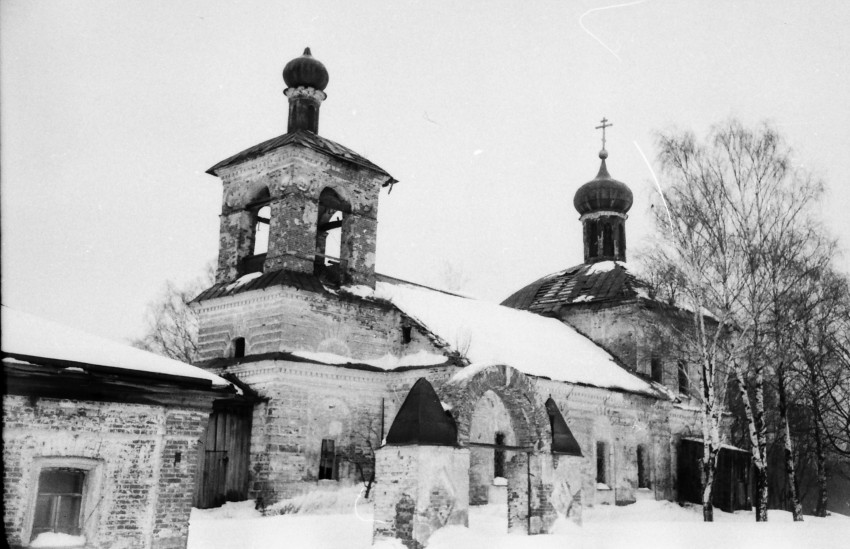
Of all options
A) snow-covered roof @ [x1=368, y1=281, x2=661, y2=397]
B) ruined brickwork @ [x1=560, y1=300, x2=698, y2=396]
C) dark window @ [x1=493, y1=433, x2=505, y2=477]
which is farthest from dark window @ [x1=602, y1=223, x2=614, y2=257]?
dark window @ [x1=493, y1=433, x2=505, y2=477]

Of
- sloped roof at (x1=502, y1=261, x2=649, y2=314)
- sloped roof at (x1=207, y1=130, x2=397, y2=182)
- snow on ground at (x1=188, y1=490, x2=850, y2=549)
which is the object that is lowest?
snow on ground at (x1=188, y1=490, x2=850, y2=549)

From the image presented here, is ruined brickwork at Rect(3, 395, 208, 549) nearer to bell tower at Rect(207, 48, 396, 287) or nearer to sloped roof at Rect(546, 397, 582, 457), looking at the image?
sloped roof at Rect(546, 397, 582, 457)

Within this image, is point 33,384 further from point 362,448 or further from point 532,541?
point 362,448

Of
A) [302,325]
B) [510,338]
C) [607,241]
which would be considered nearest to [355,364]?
[302,325]

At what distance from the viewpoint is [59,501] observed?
8.71m

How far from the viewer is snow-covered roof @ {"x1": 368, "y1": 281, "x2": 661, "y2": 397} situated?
18562 millimetres

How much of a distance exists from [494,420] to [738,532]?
5.68 meters

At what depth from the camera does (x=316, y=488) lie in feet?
54.6

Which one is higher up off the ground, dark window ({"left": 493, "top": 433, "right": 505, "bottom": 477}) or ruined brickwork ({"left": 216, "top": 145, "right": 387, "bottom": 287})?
ruined brickwork ({"left": 216, "top": 145, "right": 387, "bottom": 287})

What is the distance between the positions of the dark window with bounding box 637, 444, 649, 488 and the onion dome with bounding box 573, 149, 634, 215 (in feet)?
27.9

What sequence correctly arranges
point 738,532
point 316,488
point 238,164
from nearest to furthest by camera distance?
1. point 738,532
2. point 316,488
3. point 238,164

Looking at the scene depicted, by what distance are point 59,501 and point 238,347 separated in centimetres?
956

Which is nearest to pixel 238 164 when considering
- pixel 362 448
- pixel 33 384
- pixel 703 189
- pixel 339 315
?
pixel 339 315

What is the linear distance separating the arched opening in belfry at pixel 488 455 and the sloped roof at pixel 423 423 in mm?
5835
